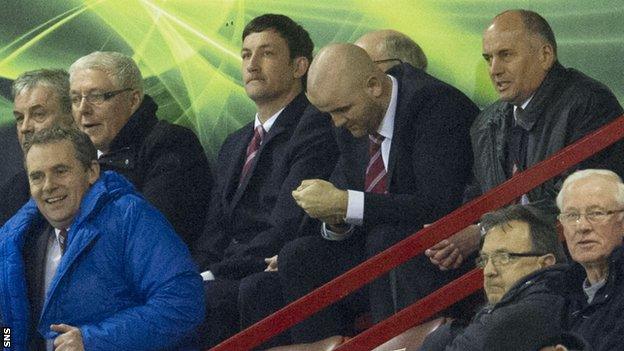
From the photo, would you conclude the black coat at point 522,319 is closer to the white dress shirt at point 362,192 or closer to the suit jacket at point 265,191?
the white dress shirt at point 362,192

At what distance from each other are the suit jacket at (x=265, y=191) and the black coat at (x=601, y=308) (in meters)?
1.68

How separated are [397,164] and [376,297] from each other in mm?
538

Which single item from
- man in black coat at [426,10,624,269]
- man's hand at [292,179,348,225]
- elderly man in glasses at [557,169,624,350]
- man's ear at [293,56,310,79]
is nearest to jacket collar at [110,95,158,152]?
man's ear at [293,56,310,79]

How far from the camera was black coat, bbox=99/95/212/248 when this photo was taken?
8391mm

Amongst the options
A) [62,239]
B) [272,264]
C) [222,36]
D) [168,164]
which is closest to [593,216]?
[272,264]

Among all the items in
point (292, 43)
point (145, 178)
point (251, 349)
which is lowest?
point (251, 349)

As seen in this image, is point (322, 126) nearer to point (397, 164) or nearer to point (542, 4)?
point (397, 164)

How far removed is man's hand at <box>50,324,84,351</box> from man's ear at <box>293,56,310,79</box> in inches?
79.1

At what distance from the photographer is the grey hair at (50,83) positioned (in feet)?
28.4

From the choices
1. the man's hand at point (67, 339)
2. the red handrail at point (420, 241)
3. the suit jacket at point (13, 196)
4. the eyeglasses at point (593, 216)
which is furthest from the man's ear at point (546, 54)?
the suit jacket at point (13, 196)

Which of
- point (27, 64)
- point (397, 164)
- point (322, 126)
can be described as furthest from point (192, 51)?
point (397, 164)

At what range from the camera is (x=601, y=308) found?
6438 millimetres

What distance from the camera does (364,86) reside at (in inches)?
304

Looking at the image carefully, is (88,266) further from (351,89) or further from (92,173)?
(351,89)
